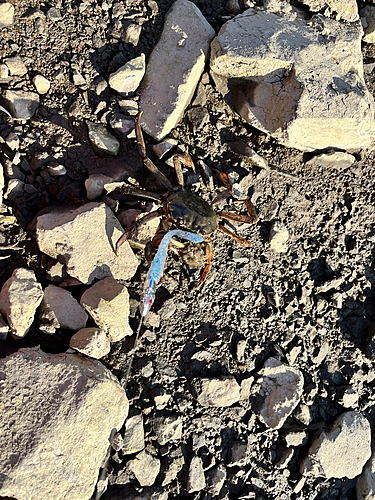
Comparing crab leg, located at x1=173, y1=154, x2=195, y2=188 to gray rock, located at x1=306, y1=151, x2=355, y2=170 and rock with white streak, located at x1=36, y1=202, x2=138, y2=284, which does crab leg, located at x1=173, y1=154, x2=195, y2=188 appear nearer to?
rock with white streak, located at x1=36, y1=202, x2=138, y2=284

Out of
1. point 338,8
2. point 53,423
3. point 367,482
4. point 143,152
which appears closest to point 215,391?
point 53,423

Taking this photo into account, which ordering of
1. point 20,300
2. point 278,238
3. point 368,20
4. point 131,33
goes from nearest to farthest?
point 20,300 → point 131,33 → point 278,238 → point 368,20

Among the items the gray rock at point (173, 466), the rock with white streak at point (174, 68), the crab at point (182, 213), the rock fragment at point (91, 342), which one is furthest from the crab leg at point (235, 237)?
the gray rock at point (173, 466)

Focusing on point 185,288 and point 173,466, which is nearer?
point 173,466

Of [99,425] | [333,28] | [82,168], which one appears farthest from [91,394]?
[333,28]

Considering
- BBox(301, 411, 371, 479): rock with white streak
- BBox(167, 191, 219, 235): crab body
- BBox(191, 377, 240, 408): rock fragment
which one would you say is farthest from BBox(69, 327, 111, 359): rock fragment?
BBox(301, 411, 371, 479): rock with white streak

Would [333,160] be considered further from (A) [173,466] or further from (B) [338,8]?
(A) [173,466]
